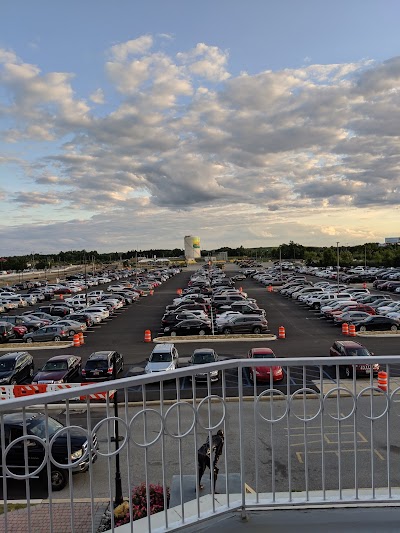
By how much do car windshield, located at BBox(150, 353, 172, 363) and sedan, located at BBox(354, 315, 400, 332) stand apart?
1526 centimetres

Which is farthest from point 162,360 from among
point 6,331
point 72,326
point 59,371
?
point 6,331

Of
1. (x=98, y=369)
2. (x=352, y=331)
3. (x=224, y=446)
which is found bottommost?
(x=352, y=331)

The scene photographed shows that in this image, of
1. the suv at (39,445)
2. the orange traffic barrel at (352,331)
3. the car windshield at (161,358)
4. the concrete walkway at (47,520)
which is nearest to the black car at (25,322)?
the car windshield at (161,358)

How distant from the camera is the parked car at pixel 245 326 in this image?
3088cm

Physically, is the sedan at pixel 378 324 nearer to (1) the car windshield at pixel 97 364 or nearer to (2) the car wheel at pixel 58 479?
(1) the car windshield at pixel 97 364

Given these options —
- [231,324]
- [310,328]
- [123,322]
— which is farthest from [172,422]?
[123,322]

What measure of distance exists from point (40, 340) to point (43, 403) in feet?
96.2

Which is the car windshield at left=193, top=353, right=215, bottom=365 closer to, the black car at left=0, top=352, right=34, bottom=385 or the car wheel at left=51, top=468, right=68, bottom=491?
the black car at left=0, top=352, right=34, bottom=385

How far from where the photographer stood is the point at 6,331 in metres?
31.6

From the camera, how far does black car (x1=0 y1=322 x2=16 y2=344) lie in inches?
1233

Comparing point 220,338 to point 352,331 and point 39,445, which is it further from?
point 39,445

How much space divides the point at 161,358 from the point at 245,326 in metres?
11.7

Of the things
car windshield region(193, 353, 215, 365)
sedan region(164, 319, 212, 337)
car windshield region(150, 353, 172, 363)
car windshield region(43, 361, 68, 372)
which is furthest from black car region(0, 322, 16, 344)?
car windshield region(193, 353, 215, 365)

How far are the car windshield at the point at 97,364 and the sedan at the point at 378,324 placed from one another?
17763 mm
